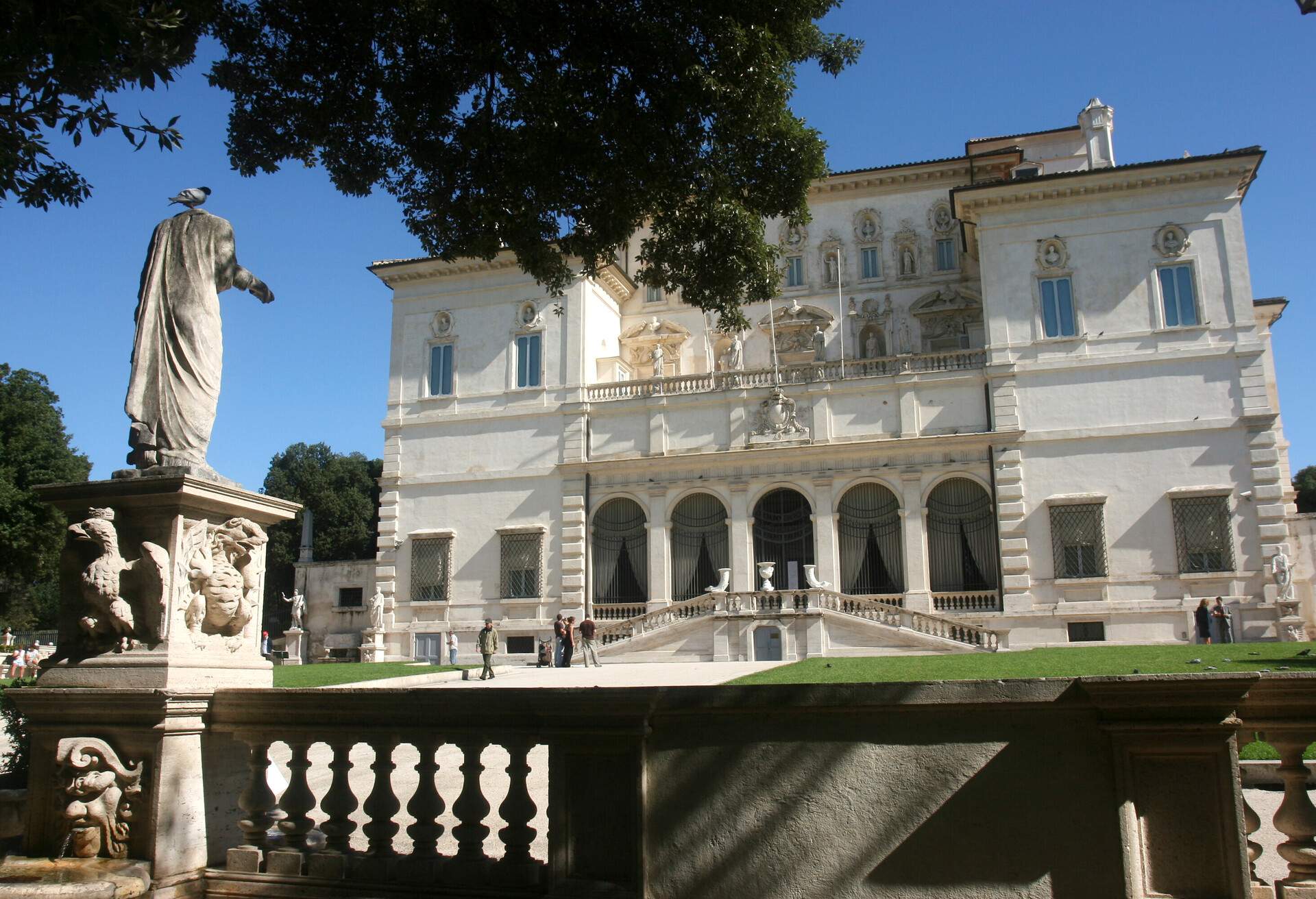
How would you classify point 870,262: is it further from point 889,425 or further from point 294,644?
point 294,644

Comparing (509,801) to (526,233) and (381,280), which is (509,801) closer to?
(526,233)

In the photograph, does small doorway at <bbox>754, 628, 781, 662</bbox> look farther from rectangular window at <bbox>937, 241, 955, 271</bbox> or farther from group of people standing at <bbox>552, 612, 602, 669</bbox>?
rectangular window at <bbox>937, 241, 955, 271</bbox>

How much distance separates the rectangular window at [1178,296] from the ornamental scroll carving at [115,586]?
32085 mm

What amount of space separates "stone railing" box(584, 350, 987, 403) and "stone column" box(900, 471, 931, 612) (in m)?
3.72

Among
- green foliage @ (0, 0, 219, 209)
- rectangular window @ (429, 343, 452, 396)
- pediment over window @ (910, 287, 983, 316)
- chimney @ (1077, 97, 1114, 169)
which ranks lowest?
green foliage @ (0, 0, 219, 209)

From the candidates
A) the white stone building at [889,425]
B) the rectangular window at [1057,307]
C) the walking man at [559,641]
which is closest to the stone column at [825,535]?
the white stone building at [889,425]

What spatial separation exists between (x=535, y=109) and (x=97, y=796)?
7.30 meters

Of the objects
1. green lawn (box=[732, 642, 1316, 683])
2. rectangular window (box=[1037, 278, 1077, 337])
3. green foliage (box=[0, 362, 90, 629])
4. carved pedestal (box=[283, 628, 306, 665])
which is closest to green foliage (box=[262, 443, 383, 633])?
green foliage (box=[0, 362, 90, 629])

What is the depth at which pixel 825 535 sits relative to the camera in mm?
33406

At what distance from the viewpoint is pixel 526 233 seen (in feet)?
37.0

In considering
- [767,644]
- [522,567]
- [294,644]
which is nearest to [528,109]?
[767,644]

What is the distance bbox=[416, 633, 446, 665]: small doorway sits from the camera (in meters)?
36.0

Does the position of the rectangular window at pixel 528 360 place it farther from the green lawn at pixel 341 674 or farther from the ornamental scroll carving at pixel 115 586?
the ornamental scroll carving at pixel 115 586

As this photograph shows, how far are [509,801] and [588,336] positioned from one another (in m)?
33.2
